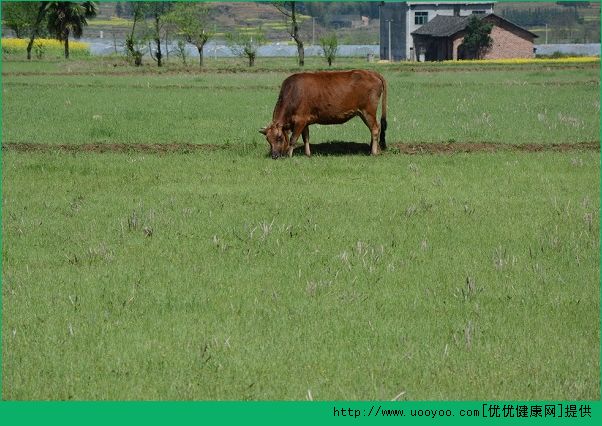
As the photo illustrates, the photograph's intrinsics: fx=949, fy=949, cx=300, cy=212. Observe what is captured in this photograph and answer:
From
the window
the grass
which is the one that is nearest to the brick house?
the window

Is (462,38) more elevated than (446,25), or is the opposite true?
(446,25)

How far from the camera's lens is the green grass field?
6672 millimetres

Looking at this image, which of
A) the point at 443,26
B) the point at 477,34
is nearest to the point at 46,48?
the point at 443,26

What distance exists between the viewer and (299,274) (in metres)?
9.08

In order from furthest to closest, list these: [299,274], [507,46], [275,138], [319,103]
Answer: [507,46] < [319,103] < [275,138] < [299,274]

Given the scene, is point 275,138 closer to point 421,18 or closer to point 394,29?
point 421,18

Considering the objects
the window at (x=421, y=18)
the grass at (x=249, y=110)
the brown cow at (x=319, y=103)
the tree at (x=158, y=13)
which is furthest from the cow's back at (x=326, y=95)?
the window at (x=421, y=18)

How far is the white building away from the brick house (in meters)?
2.85

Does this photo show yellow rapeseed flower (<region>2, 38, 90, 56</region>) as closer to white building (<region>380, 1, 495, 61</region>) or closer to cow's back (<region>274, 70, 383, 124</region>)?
white building (<region>380, 1, 495, 61</region>)

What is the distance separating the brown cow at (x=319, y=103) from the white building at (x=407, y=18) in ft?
243

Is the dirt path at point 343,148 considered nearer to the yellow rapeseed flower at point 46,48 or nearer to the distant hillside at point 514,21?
the yellow rapeseed flower at point 46,48

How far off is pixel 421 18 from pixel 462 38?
1197 centimetres

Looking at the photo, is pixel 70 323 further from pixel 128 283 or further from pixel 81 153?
pixel 81 153

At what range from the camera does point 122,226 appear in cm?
1125
